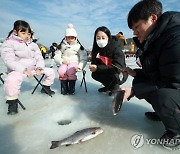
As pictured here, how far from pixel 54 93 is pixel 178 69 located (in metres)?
A: 2.56

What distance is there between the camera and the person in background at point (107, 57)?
11.5ft

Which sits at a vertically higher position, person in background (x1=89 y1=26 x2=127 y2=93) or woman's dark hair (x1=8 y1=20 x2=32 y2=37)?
woman's dark hair (x1=8 y1=20 x2=32 y2=37)

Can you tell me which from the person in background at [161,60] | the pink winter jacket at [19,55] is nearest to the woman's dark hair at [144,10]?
the person in background at [161,60]

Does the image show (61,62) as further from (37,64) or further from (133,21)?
(133,21)

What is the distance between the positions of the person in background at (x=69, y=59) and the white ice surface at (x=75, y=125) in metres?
0.46

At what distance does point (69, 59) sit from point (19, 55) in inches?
39.4

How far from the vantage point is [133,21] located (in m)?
2.02

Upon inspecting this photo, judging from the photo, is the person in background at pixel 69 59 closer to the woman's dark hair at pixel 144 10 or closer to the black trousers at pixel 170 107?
the woman's dark hair at pixel 144 10

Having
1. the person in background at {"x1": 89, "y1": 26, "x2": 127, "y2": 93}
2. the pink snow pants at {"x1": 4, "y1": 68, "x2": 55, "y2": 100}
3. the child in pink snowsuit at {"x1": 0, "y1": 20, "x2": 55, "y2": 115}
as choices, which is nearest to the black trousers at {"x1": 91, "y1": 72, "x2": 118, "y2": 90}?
the person in background at {"x1": 89, "y1": 26, "x2": 127, "y2": 93}

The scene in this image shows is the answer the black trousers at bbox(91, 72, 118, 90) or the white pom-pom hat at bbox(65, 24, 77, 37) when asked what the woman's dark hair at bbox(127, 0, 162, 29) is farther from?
the white pom-pom hat at bbox(65, 24, 77, 37)

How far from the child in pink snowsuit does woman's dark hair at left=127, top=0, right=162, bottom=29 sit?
5.99ft

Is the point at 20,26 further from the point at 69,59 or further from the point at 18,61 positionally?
the point at 69,59

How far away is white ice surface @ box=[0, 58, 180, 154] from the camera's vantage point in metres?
1.85

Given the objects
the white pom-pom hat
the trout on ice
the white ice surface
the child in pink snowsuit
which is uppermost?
the white pom-pom hat
